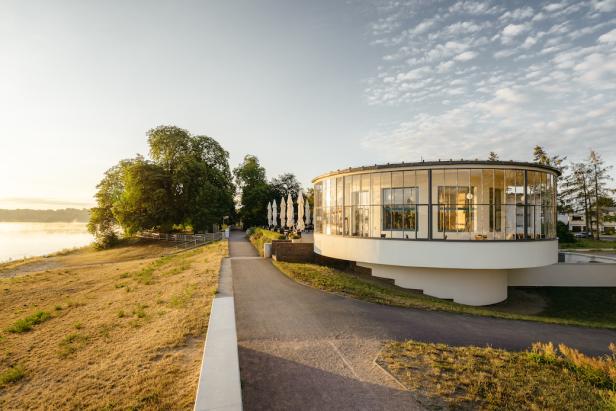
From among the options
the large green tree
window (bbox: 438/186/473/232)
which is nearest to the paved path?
window (bbox: 438/186/473/232)

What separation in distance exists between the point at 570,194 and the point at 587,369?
50.0m

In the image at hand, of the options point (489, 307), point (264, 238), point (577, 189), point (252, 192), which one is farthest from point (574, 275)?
point (252, 192)

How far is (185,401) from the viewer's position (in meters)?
5.29

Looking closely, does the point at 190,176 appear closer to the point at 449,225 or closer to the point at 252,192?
the point at 252,192

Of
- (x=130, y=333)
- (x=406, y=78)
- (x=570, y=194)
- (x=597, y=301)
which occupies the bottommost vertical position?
(x=597, y=301)

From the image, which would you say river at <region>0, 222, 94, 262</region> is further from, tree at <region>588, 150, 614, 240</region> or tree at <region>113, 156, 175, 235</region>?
tree at <region>588, 150, 614, 240</region>

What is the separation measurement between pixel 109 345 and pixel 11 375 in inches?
75.4

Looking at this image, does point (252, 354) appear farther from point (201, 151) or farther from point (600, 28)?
point (201, 151)

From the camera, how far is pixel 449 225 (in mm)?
15906

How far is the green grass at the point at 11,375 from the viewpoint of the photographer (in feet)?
22.9

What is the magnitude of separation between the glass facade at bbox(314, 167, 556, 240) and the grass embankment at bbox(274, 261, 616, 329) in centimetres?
278

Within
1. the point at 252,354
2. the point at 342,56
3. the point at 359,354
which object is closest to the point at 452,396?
the point at 359,354

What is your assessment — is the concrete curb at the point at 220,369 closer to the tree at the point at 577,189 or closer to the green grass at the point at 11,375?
the green grass at the point at 11,375

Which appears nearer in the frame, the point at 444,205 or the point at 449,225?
the point at 444,205
